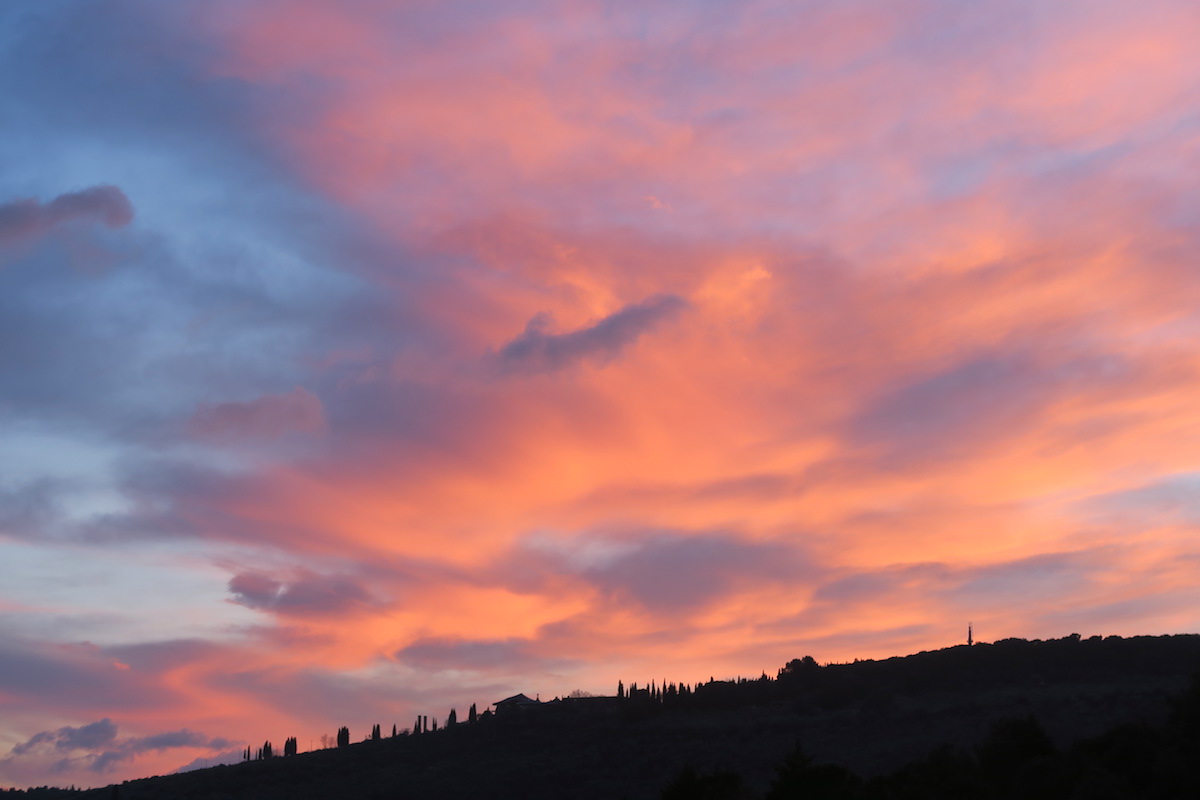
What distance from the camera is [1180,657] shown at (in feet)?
324

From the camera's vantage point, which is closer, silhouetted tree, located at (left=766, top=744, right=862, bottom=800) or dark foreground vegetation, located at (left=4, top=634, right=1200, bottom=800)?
silhouetted tree, located at (left=766, top=744, right=862, bottom=800)

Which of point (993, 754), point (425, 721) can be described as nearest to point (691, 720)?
point (425, 721)

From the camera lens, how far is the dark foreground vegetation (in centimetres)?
7969

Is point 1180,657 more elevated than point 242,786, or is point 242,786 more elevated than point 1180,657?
point 1180,657

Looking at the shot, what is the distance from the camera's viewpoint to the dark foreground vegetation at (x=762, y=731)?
79688 millimetres

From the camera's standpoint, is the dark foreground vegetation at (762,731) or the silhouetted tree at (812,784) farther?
the dark foreground vegetation at (762,731)

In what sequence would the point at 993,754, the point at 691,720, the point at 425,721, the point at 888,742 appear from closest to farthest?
the point at 993,754, the point at 888,742, the point at 691,720, the point at 425,721

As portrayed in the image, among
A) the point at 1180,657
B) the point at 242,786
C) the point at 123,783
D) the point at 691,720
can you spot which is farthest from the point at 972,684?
the point at 123,783

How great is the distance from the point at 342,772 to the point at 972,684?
6037cm

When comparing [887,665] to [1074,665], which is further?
[887,665]

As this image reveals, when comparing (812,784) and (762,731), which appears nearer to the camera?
(812,784)

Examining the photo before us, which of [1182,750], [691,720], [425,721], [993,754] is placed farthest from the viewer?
[425,721]

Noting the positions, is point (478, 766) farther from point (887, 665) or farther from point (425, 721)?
point (887, 665)

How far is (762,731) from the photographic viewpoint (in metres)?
99.2
